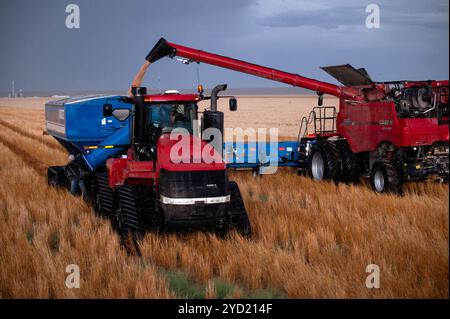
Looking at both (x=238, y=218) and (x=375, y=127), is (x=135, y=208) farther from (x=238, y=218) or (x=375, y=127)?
(x=375, y=127)

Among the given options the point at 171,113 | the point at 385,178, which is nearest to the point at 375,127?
the point at 385,178

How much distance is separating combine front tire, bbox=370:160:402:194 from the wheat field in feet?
1.22

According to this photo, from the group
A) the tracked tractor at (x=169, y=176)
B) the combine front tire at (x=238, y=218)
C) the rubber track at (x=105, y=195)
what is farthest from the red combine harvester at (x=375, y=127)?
the tracked tractor at (x=169, y=176)

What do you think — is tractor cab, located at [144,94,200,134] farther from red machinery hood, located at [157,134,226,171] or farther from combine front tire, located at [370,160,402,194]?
combine front tire, located at [370,160,402,194]

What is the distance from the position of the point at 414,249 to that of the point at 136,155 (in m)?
4.04

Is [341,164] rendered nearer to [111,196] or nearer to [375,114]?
[375,114]

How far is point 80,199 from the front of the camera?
10.5 metres

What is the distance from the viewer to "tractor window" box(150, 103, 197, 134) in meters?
8.18

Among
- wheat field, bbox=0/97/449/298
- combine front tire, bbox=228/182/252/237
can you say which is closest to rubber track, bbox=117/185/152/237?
wheat field, bbox=0/97/449/298

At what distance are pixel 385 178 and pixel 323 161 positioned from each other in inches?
98.1

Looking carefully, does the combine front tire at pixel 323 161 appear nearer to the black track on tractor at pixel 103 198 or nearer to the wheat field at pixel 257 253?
the wheat field at pixel 257 253

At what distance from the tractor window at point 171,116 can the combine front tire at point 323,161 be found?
209 inches
